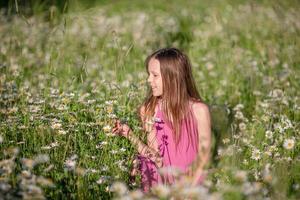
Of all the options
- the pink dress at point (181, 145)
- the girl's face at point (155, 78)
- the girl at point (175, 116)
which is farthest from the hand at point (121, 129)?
the girl's face at point (155, 78)

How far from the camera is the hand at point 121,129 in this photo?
279cm

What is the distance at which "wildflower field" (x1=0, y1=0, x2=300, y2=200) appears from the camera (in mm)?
2252

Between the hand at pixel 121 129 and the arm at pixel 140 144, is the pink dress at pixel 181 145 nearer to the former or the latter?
the arm at pixel 140 144

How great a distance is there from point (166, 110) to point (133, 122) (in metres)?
0.22

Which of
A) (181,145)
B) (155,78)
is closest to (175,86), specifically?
(155,78)

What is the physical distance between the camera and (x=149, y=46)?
545 cm

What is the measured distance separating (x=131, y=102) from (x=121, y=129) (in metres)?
0.67

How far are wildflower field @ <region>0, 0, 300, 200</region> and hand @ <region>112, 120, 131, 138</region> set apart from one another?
6 centimetres

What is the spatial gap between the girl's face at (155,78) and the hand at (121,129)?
1.02 feet

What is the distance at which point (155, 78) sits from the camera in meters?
2.95

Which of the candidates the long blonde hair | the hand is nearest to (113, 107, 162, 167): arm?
the hand

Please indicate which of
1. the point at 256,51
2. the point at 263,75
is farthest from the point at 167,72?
the point at 256,51

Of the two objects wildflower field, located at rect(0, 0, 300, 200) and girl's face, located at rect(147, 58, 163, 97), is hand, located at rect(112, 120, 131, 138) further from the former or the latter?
girl's face, located at rect(147, 58, 163, 97)

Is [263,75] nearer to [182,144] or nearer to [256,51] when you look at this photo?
[256,51]
